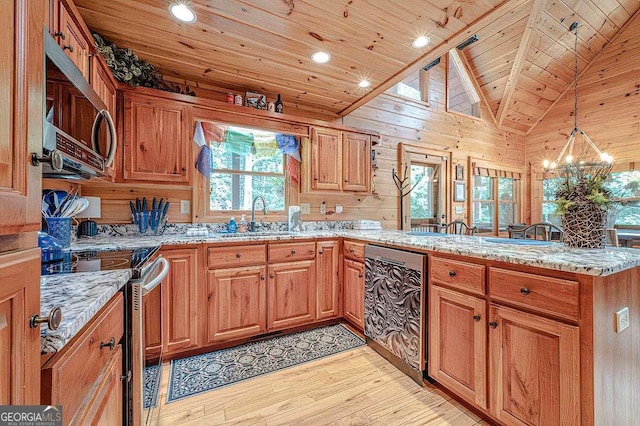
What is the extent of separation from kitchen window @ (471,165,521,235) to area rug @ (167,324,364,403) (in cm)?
382

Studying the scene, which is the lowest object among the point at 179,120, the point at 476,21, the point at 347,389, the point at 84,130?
the point at 347,389

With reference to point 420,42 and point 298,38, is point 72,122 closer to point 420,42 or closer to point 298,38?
point 298,38

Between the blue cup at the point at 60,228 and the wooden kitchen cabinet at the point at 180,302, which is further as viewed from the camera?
the wooden kitchen cabinet at the point at 180,302

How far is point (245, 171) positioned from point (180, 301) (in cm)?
149

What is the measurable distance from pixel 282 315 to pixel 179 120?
1956mm

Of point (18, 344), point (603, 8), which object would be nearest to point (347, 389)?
point (18, 344)

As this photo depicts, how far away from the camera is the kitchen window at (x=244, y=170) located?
293cm

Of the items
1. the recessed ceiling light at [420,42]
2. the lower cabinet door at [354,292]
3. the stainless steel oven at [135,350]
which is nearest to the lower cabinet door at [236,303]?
the lower cabinet door at [354,292]

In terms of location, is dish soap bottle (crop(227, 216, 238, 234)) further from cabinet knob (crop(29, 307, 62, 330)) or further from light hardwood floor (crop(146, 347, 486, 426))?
cabinet knob (crop(29, 307, 62, 330))

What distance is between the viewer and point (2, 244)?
47cm

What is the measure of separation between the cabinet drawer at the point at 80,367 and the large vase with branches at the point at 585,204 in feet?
7.51

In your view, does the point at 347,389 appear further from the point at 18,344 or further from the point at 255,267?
the point at 18,344

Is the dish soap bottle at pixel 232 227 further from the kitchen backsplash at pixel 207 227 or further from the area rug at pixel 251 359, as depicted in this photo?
the area rug at pixel 251 359

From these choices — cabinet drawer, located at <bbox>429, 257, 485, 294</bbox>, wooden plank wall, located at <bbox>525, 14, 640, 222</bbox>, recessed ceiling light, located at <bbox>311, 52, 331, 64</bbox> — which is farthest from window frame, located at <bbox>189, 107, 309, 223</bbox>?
wooden plank wall, located at <bbox>525, 14, 640, 222</bbox>
